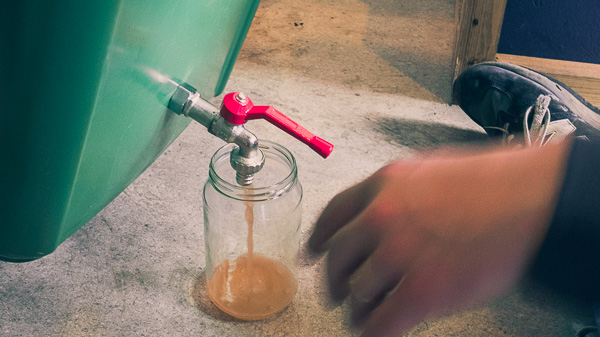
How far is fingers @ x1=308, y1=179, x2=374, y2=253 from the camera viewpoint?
0.47m

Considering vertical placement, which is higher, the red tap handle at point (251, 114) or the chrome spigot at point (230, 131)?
the red tap handle at point (251, 114)

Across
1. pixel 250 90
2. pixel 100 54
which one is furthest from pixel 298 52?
→ pixel 100 54

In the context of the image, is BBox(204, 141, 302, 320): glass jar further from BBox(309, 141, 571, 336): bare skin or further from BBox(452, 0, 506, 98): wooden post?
BBox(452, 0, 506, 98): wooden post

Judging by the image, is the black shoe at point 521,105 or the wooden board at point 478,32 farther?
the wooden board at point 478,32

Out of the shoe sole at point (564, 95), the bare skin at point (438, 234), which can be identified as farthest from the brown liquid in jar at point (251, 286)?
the shoe sole at point (564, 95)

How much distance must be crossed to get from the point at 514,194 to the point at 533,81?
84 cm

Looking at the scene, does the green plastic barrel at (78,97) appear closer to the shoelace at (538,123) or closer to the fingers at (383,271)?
the fingers at (383,271)

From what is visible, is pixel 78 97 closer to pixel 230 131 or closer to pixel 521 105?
pixel 230 131

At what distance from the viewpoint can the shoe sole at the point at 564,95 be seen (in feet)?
3.69

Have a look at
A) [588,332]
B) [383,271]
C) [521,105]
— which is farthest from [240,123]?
[521,105]

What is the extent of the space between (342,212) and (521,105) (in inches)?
32.0

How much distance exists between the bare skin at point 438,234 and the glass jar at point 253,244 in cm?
33

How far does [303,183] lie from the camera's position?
3.50 feet

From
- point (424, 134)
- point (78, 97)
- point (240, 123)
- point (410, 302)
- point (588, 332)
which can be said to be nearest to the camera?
point (410, 302)
